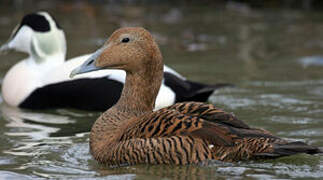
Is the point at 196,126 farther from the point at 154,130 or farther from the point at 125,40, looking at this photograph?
the point at 125,40

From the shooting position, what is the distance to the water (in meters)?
5.20

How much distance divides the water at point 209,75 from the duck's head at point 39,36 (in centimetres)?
82

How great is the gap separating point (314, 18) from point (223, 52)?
3.15m

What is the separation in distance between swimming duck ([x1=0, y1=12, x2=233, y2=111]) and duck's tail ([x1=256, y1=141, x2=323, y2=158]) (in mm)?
2615

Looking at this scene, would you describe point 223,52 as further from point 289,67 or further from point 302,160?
point 302,160

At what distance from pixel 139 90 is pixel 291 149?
1330 mm

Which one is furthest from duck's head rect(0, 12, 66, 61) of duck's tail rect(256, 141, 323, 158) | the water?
duck's tail rect(256, 141, 323, 158)

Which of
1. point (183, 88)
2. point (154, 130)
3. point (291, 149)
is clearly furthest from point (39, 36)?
point (291, 149)

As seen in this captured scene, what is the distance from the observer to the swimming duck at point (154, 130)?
16.5 feet

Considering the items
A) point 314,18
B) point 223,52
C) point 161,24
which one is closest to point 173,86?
point 223,52

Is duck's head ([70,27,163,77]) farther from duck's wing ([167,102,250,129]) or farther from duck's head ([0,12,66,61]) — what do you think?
duck's head ([0,12,66,61])

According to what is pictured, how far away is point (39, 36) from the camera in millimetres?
8305

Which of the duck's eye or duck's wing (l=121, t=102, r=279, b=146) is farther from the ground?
the duck's eye

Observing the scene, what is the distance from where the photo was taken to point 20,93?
799cm
